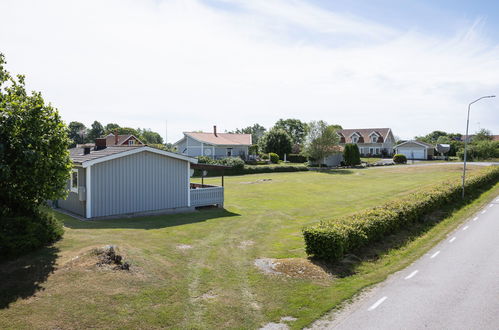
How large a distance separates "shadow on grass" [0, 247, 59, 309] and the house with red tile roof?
265ft

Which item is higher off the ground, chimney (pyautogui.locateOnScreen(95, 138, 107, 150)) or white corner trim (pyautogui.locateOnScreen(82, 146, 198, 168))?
chimney (pyautogui.locateOnScreen(95, 138, 107, 150))

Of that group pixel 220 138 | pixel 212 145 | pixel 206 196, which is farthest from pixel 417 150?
pixel 206 196

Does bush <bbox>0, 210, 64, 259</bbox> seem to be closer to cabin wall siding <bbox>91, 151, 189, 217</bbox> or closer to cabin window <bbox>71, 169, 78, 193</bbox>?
cabin wall siding <bbox>91, 151, 189, 217</bbox>

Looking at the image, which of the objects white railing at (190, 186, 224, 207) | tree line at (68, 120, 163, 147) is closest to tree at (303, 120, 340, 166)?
white railing at (190, 186, 224, 207)

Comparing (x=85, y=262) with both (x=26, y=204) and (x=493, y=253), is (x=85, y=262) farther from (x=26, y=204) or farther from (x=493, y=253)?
(x=493, y=253)

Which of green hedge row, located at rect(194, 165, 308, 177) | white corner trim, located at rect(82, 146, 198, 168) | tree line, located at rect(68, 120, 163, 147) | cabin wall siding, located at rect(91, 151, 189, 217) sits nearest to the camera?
white corner trim, located at rect(82, 146, 198, 168)

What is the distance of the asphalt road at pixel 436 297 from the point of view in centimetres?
880

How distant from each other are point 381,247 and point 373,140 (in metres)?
74.5

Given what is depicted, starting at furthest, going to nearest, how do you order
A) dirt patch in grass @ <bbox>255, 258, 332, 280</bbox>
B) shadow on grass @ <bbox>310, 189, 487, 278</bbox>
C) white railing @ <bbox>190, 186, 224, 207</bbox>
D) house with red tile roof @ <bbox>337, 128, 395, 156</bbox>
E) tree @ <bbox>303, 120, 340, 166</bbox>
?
house with red tile roof @ <bbox>337, 128, 395, 156</bbox> < tree @ <bbox>303, 120, 340, 166</bbox> < white railing @ <bbox>190, 186, 224, 207</bbox> < shadow on grass @ <bbox>310, 189, 487, 278</bbox> < dirt patch in grass @ <bbox>255, 258, 332, 280</bbox>

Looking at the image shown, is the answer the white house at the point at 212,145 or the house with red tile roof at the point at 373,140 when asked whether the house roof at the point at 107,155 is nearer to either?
the white house at the point at 212,145

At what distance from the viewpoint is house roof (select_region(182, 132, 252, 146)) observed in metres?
62.3

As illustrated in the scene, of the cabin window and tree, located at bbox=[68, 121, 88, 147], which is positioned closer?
the cabin window

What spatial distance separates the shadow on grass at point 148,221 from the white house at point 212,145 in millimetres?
39071

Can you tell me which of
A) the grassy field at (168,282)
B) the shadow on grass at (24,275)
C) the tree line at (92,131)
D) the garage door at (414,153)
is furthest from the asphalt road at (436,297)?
the tree line at (92,131)
